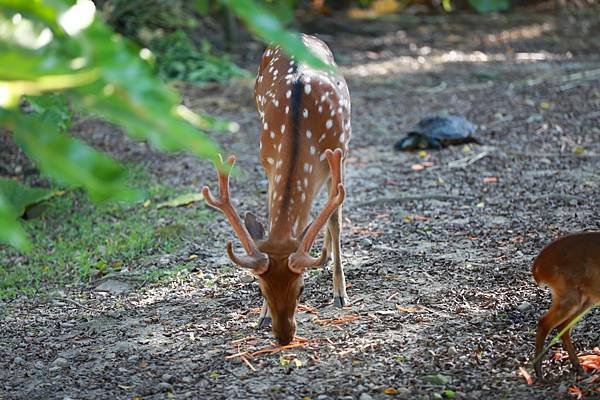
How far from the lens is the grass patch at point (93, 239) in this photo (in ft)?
19.1

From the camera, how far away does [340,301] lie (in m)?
5.05

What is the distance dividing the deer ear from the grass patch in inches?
48.7

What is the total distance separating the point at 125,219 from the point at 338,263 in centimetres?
218

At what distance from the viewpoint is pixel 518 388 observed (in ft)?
12.7

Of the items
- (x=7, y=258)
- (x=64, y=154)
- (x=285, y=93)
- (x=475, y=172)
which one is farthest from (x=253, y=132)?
(x=64, y=154)

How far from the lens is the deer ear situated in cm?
452

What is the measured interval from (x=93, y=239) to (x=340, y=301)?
208 centimetres

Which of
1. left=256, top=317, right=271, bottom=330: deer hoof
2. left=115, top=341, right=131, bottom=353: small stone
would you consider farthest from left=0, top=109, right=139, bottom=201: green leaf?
left=256, top=317, right=271, bottom=330: deer hoof

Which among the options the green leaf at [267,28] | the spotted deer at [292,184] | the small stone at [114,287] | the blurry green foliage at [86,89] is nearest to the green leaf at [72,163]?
the blurry green foliage at [86,89]

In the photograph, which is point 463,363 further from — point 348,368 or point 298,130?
point 298,130

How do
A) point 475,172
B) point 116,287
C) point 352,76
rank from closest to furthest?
point 116,287 → point 475,172 → point 352,76

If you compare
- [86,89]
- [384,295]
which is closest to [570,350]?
[384,295]

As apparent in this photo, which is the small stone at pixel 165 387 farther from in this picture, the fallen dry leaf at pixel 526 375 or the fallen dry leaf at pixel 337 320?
the fallen dry leaf at pixel 526 375

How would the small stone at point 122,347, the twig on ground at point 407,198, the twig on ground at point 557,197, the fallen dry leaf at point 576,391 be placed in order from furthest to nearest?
1. the twig on ground at point 407,198
2. the twig on ground at point 557,197
3. the small stone at point 122,347
4. the fallen dry leaf at point 576,391
